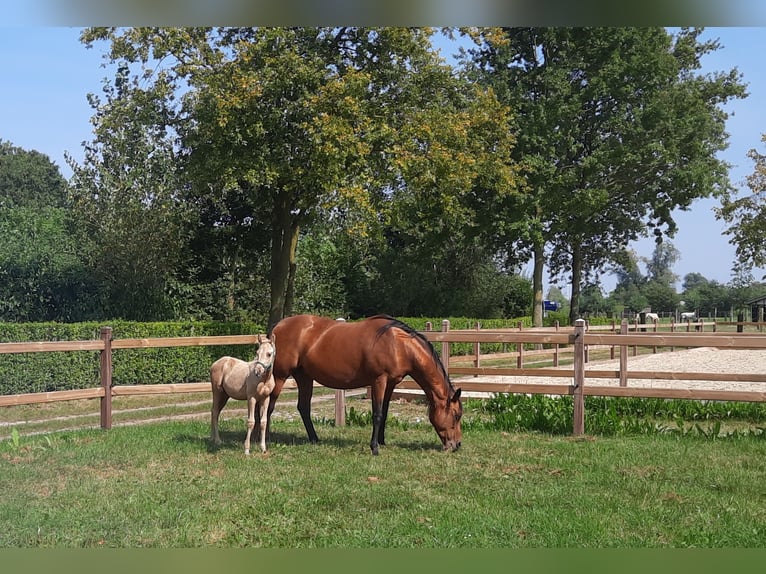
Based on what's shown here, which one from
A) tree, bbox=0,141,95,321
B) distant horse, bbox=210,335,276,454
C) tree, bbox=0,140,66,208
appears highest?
tree, bbox=0,140,66,208

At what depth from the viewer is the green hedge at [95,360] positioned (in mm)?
13078

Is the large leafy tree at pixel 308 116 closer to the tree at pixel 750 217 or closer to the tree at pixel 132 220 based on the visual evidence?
the tree at pixel 132 220

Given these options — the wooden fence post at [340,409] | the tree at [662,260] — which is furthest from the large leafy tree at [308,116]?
the tree at [662,260]

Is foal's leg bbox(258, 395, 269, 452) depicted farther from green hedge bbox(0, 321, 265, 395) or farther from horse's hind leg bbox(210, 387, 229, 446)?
green hedge bbox(0, 321, 265, 395)

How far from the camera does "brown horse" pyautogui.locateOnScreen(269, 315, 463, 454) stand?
305 inches

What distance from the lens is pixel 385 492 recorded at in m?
5.77

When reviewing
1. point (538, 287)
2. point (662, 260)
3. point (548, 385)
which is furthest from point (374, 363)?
point (662, 260)

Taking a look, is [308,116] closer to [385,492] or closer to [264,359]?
[264,359]

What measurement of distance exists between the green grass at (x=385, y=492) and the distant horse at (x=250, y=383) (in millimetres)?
391

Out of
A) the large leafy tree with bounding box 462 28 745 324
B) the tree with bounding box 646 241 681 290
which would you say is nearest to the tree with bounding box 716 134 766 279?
the large leafy tree with bounding box 462 28 745 324

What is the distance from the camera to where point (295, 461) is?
7.08 metres

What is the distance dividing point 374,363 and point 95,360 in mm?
8109

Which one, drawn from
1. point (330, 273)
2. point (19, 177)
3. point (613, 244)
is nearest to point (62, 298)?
point (330, 273)

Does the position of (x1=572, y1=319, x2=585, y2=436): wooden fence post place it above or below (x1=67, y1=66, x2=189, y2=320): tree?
below
